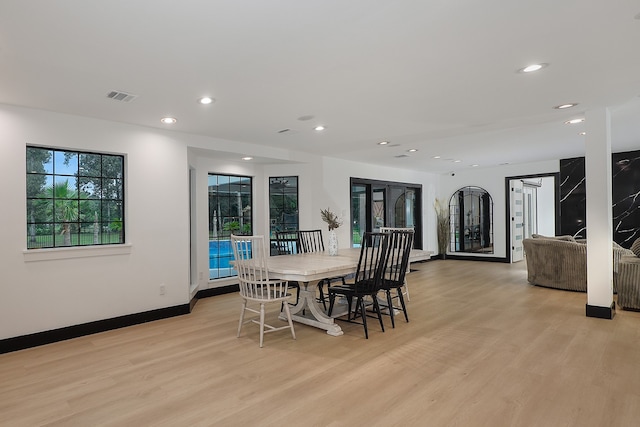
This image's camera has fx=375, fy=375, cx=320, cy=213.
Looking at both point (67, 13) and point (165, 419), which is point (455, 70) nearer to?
point (67, 13)

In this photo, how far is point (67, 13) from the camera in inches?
82.0

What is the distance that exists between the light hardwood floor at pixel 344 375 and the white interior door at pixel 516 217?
15.6 feet

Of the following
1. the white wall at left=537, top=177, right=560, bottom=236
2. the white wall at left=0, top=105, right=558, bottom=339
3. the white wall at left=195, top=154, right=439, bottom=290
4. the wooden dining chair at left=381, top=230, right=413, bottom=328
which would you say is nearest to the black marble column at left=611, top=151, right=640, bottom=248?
the white wall at left=537, top=177, right=560, bottom=236

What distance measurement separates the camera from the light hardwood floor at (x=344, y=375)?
2371 mm

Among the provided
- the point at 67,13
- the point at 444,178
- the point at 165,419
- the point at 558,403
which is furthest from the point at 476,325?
the point at 444,178

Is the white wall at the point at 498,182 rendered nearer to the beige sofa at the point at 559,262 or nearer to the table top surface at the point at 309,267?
the beige sofa at the point at 559,262

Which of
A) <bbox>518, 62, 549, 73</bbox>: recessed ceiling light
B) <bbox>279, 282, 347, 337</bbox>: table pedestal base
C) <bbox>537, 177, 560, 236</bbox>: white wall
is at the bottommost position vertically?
<bbox>279, 282, 347, 337</bbox>: table pedestal base

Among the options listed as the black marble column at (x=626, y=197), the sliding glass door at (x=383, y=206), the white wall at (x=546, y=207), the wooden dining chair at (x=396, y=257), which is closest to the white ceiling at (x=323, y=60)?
the wooden dining chair at (x=396, y=257)

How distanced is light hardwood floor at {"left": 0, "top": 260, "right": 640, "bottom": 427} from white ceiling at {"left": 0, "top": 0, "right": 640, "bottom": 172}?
94.4 inches

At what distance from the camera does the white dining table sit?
3.54m

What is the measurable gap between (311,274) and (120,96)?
7.93ft

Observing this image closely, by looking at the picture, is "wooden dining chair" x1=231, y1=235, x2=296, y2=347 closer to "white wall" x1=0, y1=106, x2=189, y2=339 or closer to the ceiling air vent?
"white wall" x1=0, y1=106, x2=189, y2=339

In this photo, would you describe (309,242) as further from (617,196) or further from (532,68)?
(617,196)

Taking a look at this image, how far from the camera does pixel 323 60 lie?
9.07ft
